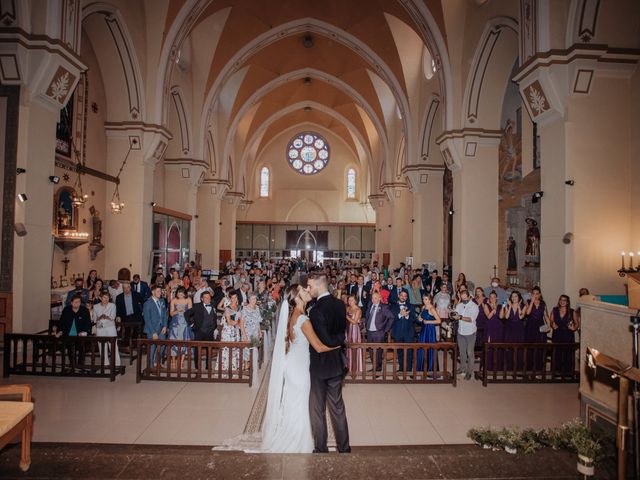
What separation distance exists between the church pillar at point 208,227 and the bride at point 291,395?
1785 cm

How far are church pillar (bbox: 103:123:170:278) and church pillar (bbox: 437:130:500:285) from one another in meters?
9.39

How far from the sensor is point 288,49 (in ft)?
70.4

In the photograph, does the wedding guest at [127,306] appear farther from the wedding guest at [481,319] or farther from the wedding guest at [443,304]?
the wedding guest at [481,319]

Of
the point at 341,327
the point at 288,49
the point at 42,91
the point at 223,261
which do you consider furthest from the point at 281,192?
the point at 341,327

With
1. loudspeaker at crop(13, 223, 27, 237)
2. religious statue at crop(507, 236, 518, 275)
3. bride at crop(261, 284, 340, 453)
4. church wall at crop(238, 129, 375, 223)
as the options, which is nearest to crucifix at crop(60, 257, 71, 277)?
loudspeaker at crop(13, 223, 27, 237)

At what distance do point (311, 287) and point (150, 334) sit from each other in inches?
181

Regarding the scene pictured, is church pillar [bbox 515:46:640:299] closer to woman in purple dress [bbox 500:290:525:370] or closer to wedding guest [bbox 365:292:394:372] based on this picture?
woman in purple dress [bbox 500:290:525:370]

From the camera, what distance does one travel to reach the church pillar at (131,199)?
1249 centimetres

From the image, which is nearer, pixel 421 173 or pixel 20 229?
pixel 20 229

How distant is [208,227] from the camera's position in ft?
70.5

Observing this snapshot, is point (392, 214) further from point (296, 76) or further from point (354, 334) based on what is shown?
point (354, 334)

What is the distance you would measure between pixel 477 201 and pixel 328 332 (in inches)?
388

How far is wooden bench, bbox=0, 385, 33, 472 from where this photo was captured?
2.95 metres

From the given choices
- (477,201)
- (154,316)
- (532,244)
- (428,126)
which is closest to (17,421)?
(154,316)
